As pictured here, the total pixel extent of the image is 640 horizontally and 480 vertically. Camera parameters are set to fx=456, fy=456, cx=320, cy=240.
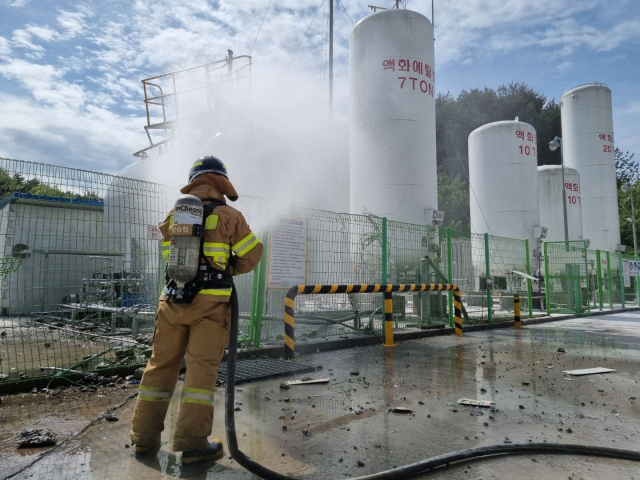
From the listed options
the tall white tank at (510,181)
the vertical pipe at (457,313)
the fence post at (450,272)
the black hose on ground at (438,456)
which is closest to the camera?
the black hose on ground at (438,456)

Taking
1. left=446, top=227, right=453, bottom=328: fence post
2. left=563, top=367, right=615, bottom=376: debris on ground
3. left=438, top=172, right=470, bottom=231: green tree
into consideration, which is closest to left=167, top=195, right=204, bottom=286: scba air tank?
left=563, top=367, right=615, bottom=376: debris on ground

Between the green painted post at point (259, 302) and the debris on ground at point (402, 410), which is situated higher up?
the green painted post at point (259, 302)

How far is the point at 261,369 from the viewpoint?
17.9ft

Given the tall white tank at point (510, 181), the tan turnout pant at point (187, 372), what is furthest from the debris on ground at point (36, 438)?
the tall white tank at point (510, 181)

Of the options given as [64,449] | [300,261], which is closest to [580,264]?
[300,261]

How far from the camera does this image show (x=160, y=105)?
14594 mm

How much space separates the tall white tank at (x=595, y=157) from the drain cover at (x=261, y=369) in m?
21.9

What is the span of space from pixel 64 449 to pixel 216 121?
10048 mm

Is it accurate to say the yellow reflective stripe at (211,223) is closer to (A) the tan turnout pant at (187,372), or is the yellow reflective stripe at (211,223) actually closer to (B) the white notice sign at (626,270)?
(A) the tan turnout pant at (187,372)

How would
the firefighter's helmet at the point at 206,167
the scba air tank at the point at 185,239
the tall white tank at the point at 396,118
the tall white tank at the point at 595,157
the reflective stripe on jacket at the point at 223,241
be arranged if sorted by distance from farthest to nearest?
the tall white tank at the point at 595,157
the tall white tank at the point at 396,118
the firefighter's helmet at the point at 206,167
the reflective stripe on jacket at the point at 223,241
the scba air tank at the point at 185,239

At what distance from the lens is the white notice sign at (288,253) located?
6.77 meters

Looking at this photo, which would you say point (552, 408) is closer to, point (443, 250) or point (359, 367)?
point (359, 367)

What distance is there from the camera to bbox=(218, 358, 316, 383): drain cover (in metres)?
5.04

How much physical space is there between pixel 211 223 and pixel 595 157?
24.2 m
